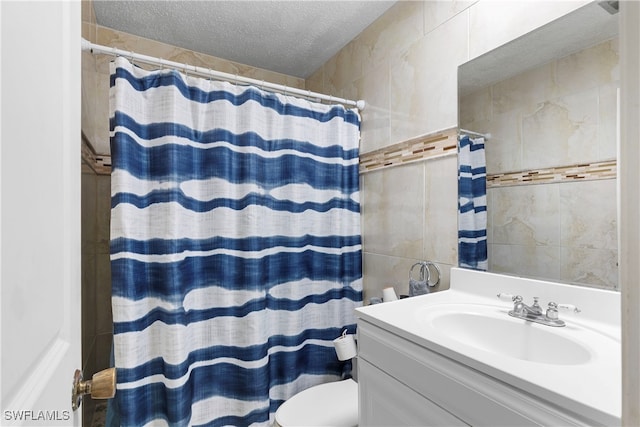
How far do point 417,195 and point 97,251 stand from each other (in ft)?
5.68

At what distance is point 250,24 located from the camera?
1811mm

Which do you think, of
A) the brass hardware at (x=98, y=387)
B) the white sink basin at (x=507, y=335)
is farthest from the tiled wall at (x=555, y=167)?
the brass hardware at (x=98, y=387)

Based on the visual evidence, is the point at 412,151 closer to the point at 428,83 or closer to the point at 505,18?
the point at 428,83

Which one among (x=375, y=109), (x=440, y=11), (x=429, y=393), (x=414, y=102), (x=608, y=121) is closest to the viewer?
(x=429, y=393)

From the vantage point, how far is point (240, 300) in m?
1.49

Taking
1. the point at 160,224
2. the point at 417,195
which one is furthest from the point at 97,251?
the point at 417,195

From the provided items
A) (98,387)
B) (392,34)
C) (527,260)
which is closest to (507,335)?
(527,260)

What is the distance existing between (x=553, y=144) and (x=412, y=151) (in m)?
0.59

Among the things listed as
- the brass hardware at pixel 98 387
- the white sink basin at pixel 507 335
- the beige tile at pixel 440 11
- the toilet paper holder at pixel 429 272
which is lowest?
the white sink basin at pixel 507 335

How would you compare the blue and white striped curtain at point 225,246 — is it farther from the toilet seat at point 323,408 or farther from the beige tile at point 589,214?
the beige tile at point 589,214

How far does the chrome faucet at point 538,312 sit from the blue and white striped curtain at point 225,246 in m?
0.93

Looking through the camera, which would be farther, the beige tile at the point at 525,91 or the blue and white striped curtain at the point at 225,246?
the blue and white striped curtain at the point at 225,246

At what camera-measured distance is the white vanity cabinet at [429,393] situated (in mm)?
617

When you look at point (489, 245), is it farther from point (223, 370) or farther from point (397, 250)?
point (223, 370)
